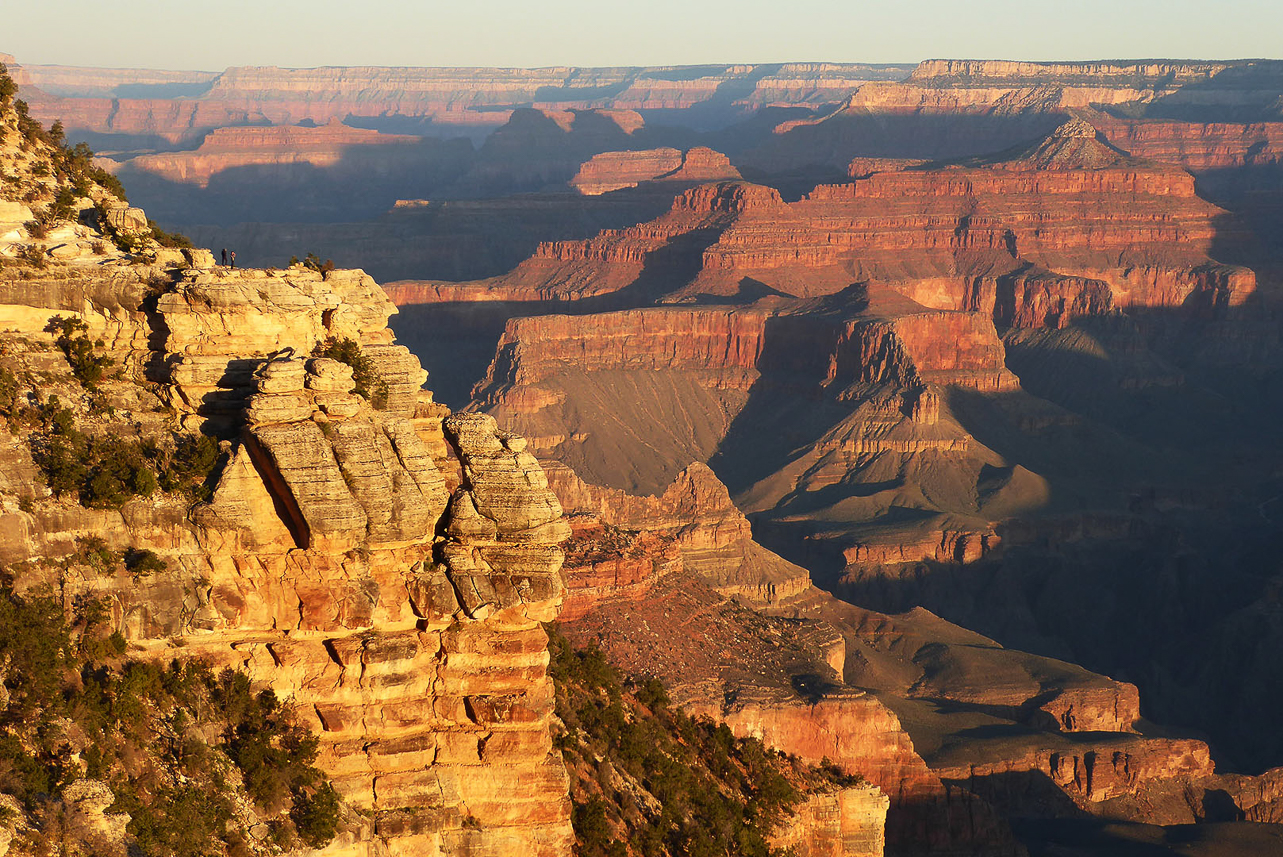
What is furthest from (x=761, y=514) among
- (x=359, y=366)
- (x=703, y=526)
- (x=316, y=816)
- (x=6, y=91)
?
(x=316, y=816)

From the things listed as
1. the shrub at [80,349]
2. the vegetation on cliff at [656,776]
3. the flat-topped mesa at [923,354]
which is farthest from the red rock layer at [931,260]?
the shrub at [80,349]

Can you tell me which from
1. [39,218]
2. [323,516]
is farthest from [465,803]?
[39,218]

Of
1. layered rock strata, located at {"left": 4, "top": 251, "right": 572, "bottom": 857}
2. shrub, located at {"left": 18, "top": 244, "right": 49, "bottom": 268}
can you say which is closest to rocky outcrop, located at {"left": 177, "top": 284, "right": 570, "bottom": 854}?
layered rock strata, located at {"left": 4, "top": 251, "right": 572, "bottom": 857}

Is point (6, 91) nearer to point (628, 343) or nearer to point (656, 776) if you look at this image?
point (656, 776)

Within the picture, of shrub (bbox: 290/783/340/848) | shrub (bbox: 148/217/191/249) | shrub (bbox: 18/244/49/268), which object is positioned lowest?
shrub (bbox: 290/783/340/848)

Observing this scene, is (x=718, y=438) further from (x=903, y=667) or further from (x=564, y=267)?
(x=903, y=667)

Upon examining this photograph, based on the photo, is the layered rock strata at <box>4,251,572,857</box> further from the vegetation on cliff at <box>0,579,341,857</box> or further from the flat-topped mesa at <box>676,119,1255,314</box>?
the flat-topped mesa at <box>676,119,1255,314</box>

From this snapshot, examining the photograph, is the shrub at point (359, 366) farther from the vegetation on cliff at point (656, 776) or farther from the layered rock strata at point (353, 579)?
the vegetation on cliff at point (656, 776)
